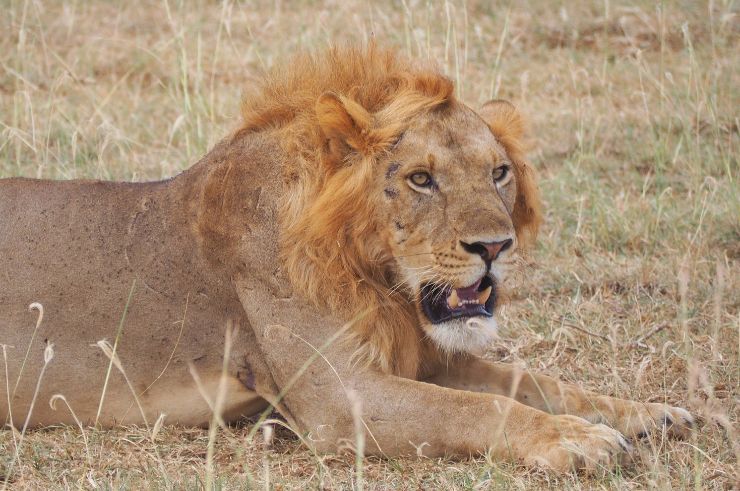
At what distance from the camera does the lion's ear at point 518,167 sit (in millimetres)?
4309

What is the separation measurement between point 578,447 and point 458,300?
1.99 feet

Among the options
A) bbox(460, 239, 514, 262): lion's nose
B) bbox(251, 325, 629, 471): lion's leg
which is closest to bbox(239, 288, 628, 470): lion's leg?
bbox(251, 325, 629, 471): lion's leg

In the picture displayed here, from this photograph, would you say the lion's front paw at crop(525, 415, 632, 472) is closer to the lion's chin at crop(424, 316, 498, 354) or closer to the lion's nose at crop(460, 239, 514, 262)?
the lion's chin at crop(424, 316, 498, 354)

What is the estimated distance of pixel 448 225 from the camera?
3832 millimetres

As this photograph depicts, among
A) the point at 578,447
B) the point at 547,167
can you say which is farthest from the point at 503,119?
the point at 547,167

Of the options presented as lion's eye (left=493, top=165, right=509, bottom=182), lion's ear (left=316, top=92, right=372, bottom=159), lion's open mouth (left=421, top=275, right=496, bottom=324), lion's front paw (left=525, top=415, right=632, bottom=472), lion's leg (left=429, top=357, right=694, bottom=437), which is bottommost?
lion's leg (left=429, top=357, right=694, bottom=437)

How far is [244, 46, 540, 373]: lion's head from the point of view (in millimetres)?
3855

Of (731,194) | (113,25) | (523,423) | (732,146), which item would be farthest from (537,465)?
(113,25)

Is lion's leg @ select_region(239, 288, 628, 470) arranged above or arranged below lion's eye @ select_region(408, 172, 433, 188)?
below

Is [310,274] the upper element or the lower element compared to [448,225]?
lower

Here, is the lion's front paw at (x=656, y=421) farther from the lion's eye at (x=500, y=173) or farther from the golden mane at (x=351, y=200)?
the lion's eye at (x=500, y=173)

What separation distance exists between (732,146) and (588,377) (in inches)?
119

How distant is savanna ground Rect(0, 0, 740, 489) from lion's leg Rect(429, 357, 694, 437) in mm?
83

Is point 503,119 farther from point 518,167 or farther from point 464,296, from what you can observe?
point 464,296
